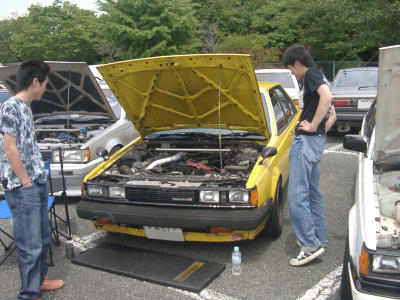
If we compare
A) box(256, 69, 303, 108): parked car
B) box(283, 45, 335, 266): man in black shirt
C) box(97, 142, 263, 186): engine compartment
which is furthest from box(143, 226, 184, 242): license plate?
box(256, 69, 303, 108): parked car

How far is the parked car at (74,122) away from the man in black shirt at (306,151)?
2.73m

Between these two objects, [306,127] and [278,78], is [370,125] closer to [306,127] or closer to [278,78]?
[306,127]

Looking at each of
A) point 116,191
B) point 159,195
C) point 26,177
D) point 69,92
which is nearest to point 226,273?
point 159,195

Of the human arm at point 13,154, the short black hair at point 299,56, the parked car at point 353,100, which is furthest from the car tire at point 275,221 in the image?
the parked car at point 353,100

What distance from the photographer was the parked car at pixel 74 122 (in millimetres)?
5473

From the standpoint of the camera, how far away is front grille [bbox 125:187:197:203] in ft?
11.7

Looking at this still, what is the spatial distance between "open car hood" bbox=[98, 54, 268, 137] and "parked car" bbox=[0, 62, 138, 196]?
106 cm

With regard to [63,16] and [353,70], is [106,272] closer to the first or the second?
[353,70]

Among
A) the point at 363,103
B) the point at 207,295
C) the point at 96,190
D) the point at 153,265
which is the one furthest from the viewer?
the point at 363,103

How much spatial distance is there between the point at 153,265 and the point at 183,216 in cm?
60

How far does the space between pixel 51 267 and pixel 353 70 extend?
903 cm

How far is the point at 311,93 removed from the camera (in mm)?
3441

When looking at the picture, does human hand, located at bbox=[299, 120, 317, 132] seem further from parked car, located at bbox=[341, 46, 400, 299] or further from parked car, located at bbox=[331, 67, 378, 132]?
parked car, located at bbox=[331, 67, 378, 132]

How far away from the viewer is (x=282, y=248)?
3973 mm
